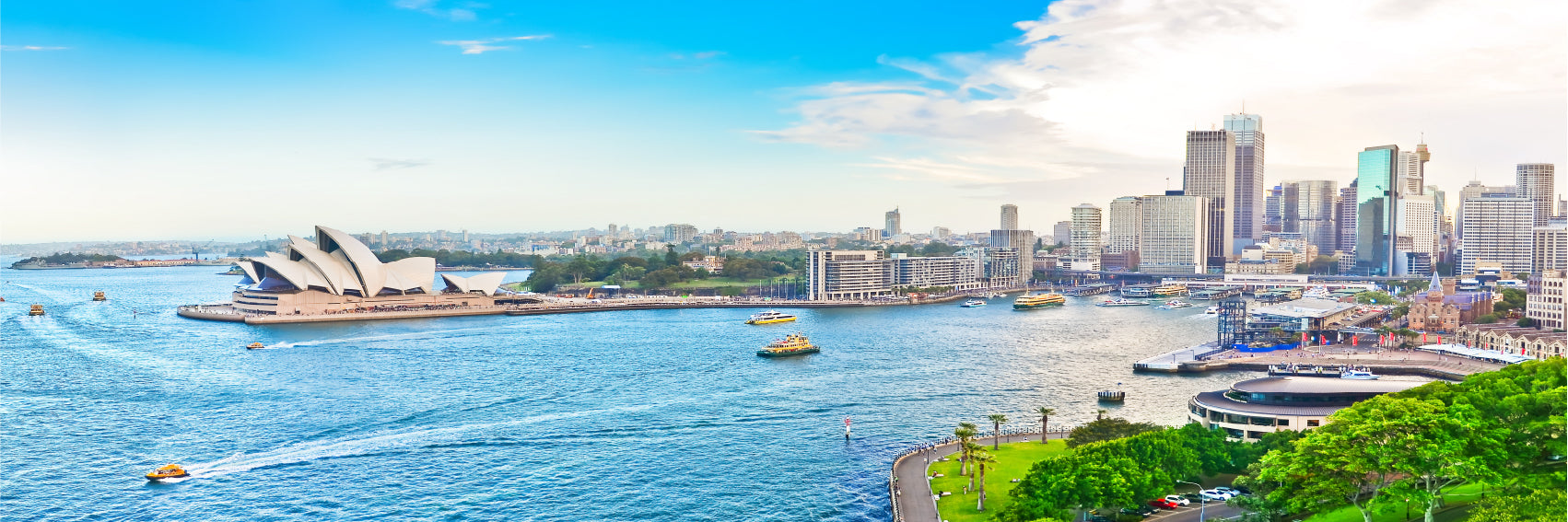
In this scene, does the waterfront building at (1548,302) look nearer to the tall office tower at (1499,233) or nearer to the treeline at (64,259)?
the tall office tower at (1499,233)

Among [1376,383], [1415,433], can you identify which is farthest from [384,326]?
[1415,433]

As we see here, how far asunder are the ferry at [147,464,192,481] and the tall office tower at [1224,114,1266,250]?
9584 centimetres

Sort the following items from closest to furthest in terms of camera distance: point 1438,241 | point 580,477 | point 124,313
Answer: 1. point 580,477
2. point 124,313
3. point 1438,241

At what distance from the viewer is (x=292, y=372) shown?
77.7 ft

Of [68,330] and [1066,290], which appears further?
[1066,290]

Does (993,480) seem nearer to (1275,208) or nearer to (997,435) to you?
(997,435)

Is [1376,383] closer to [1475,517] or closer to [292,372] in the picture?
[1475,517]

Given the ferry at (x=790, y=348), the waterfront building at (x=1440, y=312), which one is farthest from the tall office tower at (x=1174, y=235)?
the ferry at (x=790, y=348)

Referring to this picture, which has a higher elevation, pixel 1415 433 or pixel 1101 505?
pixel 1415 433

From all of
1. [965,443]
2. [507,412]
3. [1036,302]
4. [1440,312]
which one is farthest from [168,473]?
[1036,302]

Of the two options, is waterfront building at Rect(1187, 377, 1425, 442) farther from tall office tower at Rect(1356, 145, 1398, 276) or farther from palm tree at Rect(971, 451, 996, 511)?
tall office tower at Rect(1356, 145, 1398, 276)

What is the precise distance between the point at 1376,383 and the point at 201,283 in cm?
6570

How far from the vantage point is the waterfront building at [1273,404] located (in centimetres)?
1584

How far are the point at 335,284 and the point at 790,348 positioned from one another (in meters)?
20.0
